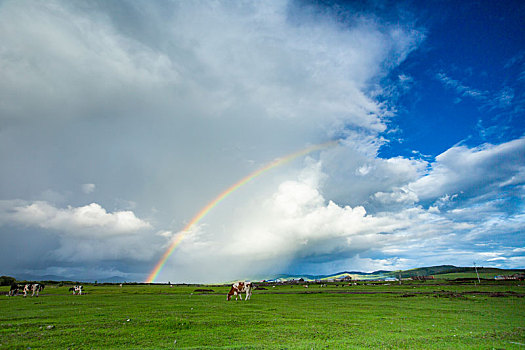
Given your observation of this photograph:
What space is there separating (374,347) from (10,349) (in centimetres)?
1692

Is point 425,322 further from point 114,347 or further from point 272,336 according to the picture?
point 114,347

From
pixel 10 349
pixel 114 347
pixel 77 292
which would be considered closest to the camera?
pixel 10 349

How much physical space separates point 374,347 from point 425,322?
11157mm

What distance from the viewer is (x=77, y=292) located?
59750mm

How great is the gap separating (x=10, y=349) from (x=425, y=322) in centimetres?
2608

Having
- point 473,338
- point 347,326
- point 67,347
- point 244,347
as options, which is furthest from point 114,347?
point 473,338

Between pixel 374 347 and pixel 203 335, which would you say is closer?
pixel 374 347

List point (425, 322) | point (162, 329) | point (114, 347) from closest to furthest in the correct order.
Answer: point (114, 347) < point (162, 329) < point (425, 322)

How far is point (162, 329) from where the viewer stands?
1712 centimetres

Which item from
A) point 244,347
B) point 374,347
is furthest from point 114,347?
point 374,347

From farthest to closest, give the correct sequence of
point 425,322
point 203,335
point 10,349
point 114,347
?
point 425,322 < point 203,335 < point 114,347 < point 10,349

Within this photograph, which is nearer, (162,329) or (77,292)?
(162,329)

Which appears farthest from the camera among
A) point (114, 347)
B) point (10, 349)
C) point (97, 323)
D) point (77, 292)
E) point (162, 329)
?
point (77, 292)

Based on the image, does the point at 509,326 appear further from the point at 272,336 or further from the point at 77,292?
the point at 77,292
